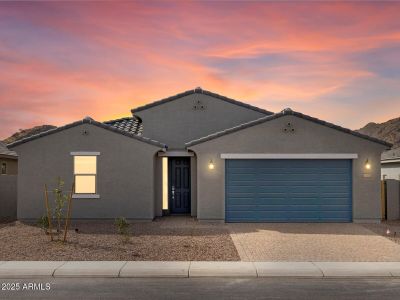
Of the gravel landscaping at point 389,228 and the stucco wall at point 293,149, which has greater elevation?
the stucco wall at point 293,149

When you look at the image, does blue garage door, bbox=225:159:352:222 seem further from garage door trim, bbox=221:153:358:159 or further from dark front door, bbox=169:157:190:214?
dark front door, bbox=169:157:190:214

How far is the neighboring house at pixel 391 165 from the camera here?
90.6 ft

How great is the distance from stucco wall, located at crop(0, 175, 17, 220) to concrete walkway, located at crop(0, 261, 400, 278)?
1074cm

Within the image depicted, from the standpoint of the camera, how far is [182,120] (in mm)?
21078

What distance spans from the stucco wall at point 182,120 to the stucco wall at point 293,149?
2.86 m

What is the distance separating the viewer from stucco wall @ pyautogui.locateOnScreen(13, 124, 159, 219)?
18406 mm

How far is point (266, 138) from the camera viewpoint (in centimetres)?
1822

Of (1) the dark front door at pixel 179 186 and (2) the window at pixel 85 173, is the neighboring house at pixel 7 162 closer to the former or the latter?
(2) the window at pixel 85 173

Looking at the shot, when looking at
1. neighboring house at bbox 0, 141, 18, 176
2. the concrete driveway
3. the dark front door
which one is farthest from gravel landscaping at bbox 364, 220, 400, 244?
neighboring house at bbox 0, 141, 18, 176

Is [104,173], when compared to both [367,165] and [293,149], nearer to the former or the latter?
[293,149]

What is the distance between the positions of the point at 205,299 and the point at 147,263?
299 centimetres

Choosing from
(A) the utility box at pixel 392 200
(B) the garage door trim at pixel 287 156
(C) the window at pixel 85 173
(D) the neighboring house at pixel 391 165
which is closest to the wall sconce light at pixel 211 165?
(B) the garage door trim at pixel 287 156

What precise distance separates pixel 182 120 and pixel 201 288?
1267 centimetres

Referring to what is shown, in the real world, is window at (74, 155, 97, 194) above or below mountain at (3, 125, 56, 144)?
below
